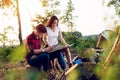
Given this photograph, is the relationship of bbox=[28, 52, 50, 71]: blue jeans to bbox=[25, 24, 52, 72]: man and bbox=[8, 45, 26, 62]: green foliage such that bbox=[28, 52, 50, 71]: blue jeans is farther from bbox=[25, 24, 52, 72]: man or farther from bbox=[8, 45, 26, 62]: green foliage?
bbox=[8, 45, 26, 62]: green foliage

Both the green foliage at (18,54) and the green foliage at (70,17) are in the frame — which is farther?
the green foliage at (70,17)

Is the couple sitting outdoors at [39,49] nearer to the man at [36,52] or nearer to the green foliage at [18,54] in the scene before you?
the man at [36,52]

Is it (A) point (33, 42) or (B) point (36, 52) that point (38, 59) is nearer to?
(B) point (36, 52)

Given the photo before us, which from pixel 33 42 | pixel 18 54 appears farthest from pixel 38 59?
pixel 18 54

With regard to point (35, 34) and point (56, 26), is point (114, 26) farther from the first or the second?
point (56, 26)

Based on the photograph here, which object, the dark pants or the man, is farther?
the dark pants

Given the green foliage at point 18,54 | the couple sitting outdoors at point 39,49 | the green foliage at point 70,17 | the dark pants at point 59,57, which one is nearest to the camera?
the green foliage at point 18,54

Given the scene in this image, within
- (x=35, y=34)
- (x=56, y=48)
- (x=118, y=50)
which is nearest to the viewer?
(x=118, y=50)

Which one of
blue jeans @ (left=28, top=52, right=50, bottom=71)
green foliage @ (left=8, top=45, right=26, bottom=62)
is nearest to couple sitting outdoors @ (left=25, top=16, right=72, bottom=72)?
blue jeans @ (left=28, top=52, right=50, bottom=71)

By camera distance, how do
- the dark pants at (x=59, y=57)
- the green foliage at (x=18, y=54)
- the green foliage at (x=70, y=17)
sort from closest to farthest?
the green foliage at (x=18, y=54), the dark pants at (x=59, y=57), the green foliage at (x=70, y=17)

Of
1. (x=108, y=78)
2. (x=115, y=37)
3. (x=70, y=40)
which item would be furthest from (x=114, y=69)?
(x=70, y=40)

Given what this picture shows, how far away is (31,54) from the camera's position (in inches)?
202

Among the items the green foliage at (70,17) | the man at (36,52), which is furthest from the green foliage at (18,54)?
the green foliage at (70,17)

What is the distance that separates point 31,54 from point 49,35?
70cm
